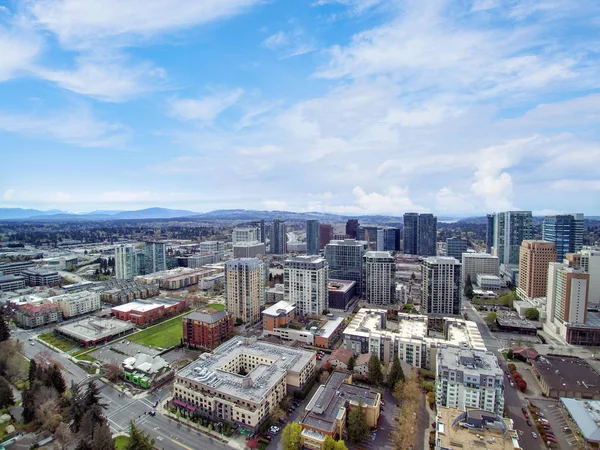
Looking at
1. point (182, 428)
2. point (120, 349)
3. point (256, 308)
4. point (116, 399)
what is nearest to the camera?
point (182, 428)

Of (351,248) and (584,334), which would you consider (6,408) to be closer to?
(351,248)

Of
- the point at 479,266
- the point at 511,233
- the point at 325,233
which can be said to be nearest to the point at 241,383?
the point at 479,266

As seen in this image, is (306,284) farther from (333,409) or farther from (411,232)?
(411,232)

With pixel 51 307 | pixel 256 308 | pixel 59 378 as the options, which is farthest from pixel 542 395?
pixel 51 307

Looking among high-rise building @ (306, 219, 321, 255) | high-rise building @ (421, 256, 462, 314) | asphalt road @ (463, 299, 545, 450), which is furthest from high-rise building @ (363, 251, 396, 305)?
high-rise building @ (306, 219, 321, 255)

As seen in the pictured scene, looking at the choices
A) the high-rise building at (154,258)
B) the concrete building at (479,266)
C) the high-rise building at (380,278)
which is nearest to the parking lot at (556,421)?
the high-rise building at (380,278)

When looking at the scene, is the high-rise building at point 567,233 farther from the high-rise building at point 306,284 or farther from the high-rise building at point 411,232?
the high-rise building at point 306,284

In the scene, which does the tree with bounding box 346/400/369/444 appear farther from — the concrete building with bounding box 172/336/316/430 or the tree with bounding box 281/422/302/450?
the concrete building with bounding box 172/336/316/430
